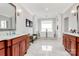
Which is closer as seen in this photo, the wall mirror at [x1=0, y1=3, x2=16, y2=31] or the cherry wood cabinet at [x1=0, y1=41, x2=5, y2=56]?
the cherry wood cabinet at [x1=0, y1=41, x2=5, y2=56]

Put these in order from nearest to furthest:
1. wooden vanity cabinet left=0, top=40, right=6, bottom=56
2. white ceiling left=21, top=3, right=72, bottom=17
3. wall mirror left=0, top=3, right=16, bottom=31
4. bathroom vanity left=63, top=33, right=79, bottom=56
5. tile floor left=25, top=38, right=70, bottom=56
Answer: wooden vanity cabinet left=0, top=40, right=6, bottom=56 < bathroom vanity left=63, top=33, right=79, bottom=56 < wall mirror left=0, top=3, right=16, bottom=31 < tile floor left=25, top=38, right=70, bottom=56 < white ceiling left=21, top=3, right=72, bottom=17

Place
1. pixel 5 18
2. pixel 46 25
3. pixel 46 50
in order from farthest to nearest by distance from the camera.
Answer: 1. pixel 46 25
2. pixel 46 50
3. pixel 5 18

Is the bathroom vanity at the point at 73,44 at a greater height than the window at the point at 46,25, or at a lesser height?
lesser

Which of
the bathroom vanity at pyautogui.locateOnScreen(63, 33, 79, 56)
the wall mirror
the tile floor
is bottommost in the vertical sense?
the tile floor

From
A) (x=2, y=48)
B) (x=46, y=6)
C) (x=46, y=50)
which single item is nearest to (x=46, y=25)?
(x=46, y=6)

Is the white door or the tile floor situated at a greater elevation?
the white door

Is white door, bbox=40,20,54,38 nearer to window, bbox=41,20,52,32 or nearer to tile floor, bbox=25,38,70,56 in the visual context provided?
window, bbox=41,20,52,32

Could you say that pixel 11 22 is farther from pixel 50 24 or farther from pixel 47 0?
pixel 50 24

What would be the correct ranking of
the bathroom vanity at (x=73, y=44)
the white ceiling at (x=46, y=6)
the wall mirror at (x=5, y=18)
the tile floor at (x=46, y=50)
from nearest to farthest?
the bathroom vanity at (x=73, y=44)
the wall mirror at (x=5, y=18)
the tile floor at (x=46, y=50)
the white ceiling at (x=46, y=6)

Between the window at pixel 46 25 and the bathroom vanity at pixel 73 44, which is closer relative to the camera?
the bathroom vanity at pixel 73 44

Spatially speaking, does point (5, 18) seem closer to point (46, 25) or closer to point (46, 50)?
point (46, 50)

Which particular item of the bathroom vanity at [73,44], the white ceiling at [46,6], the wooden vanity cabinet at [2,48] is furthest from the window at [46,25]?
the wooden vanity cabinet at [2,48]

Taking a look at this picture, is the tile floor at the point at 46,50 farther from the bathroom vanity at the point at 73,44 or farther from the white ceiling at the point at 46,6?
the white ceiling at the point at 46,6

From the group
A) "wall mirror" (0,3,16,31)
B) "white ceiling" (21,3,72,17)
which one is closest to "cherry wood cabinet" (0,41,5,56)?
"wall mirror" (0,3,16,31)
